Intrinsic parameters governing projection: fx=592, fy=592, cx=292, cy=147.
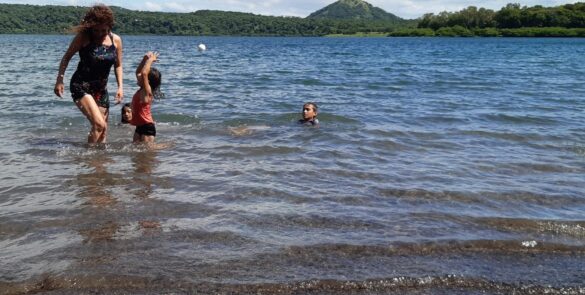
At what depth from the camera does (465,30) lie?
13150 cm

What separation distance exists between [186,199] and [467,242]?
106 inches

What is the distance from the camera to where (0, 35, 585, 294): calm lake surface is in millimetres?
3971

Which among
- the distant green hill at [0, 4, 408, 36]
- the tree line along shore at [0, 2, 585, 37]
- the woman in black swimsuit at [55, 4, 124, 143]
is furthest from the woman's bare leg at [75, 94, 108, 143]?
the distant green hill at [0, 4, 408, 36]

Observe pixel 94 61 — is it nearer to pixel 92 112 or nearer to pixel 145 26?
pixel 92 112

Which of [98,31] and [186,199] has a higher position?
[98,31]

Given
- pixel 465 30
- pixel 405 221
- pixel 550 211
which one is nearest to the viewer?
pixel 405 221

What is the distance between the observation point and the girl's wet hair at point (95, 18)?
7.16 m

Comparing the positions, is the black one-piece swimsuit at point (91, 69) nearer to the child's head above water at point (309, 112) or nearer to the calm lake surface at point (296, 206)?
the calm lake surface at point (296, 206)

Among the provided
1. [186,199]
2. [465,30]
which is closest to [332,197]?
[186,199]

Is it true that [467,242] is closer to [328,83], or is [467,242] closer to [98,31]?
[98,31]

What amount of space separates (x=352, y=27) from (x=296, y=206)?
194m

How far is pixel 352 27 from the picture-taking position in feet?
639

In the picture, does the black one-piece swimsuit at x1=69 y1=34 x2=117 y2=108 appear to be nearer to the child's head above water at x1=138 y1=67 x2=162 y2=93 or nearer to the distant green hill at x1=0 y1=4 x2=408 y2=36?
the child's head above water at x1=138 y1=67 x2=162 y2=93

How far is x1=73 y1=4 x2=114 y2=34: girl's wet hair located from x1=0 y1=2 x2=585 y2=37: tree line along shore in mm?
87334
